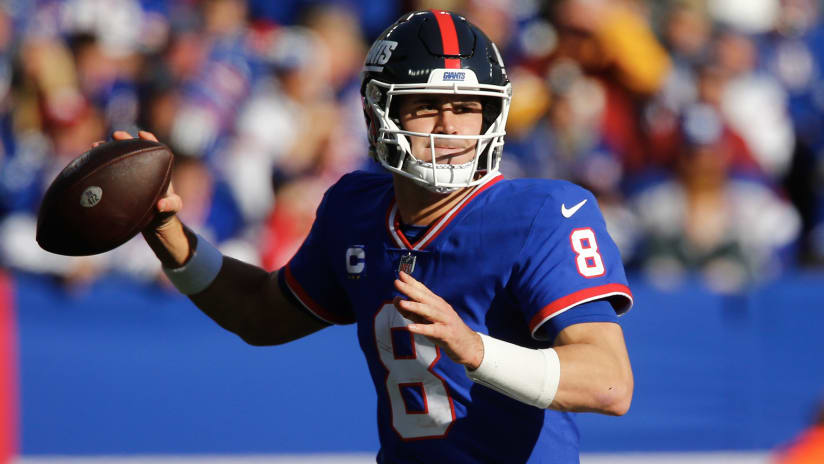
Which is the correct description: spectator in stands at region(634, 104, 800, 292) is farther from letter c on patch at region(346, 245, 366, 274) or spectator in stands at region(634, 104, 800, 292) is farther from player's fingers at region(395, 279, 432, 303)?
player's fingers at region(395, 279, 432, 303)

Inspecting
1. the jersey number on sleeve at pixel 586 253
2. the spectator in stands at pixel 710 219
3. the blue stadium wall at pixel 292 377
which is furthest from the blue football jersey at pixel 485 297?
the spectator in stands at pixel 710 219

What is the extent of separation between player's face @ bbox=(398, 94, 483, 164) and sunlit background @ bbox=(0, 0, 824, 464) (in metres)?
2.87

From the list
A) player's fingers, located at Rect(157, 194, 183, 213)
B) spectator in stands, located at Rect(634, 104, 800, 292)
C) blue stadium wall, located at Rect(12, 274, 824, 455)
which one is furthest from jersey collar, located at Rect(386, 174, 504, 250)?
spectator in stands, located at Rect(634, 104, 800, 292)

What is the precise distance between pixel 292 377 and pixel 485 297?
3007 millimetres

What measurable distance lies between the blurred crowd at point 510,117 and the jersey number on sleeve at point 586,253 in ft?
10.5

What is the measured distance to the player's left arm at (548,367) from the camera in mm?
2102

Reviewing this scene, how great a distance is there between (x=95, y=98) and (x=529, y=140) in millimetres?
2445

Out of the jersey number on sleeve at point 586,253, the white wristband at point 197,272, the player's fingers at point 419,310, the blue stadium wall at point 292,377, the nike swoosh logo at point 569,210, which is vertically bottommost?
the blue stadium wall at point 292,377

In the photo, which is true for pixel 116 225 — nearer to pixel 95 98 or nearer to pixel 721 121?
pixel 95 98

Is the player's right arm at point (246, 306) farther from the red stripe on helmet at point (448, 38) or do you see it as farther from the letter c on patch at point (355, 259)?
the red stripe on helmet at point (448, 38)

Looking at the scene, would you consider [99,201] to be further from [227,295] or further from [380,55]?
[380,55]

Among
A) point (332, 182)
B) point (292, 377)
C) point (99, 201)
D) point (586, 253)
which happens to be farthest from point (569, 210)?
point (332, 182)

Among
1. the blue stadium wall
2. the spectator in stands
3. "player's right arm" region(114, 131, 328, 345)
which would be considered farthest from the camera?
the spectator in stands

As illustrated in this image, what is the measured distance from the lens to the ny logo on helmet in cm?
262
